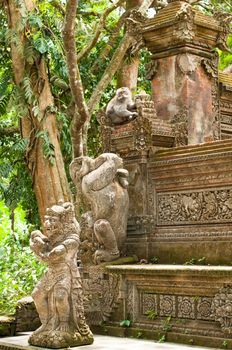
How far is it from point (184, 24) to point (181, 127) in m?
1.69

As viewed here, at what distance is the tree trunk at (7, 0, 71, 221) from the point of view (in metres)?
13.7

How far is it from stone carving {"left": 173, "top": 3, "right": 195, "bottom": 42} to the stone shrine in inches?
0.6

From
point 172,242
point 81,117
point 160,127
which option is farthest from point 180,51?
point 172,242

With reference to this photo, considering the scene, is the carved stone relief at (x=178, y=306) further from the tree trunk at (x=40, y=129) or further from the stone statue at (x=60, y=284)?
the tree trunk at (x=40, y=129)

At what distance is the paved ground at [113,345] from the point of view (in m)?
8.52

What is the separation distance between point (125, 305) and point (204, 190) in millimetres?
1910

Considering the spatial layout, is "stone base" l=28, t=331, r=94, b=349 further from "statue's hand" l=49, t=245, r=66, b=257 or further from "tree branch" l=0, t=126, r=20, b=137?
"tree branch" l=0, t=126, r=20, b=137

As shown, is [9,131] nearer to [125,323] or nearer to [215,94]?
[215,94]

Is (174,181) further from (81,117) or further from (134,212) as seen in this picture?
(81,117)

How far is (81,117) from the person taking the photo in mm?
13094

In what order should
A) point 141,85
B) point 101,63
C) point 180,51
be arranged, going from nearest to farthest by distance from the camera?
point 180,51 < point 101,63 < point 141,85

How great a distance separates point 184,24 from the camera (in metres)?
11.5

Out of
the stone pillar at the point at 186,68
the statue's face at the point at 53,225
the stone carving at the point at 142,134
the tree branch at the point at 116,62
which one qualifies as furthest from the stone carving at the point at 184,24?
the statue's face at the point at 53,225

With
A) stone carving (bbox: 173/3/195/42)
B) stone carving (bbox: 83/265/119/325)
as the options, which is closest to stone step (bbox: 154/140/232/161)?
stone carving (bbox: 83/265/119/325)
